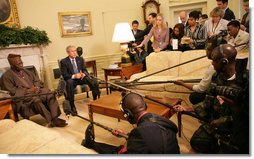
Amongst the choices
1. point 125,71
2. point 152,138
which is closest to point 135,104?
point 152,138

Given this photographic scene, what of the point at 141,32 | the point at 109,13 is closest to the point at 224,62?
the point at 141,32

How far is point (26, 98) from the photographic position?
2535 millimetres

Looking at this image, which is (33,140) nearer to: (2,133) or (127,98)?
(2,133)

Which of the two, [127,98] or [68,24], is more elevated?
[68,24]

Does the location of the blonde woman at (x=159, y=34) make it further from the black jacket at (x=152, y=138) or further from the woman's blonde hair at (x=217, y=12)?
the black jacket at (x=152, y=138)

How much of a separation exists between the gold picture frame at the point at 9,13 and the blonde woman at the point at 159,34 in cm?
220

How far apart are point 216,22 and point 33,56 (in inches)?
117

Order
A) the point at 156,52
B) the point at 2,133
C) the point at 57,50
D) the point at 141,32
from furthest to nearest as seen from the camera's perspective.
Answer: the point at 57,50 < the point at 141,32 < the point at 156,52 < the point at 2,133

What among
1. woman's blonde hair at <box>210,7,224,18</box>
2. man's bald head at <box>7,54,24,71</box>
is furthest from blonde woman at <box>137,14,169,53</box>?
man's bald head at <box>7,54,24,71</box>

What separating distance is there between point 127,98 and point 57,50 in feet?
10.4

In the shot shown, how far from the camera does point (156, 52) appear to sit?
319cm

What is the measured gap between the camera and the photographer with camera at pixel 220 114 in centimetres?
119

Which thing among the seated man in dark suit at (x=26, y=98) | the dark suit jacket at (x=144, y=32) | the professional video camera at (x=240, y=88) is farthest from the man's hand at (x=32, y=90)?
the professional video camera at (x=240, y=88)

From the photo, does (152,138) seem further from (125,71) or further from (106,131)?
(125,71)
